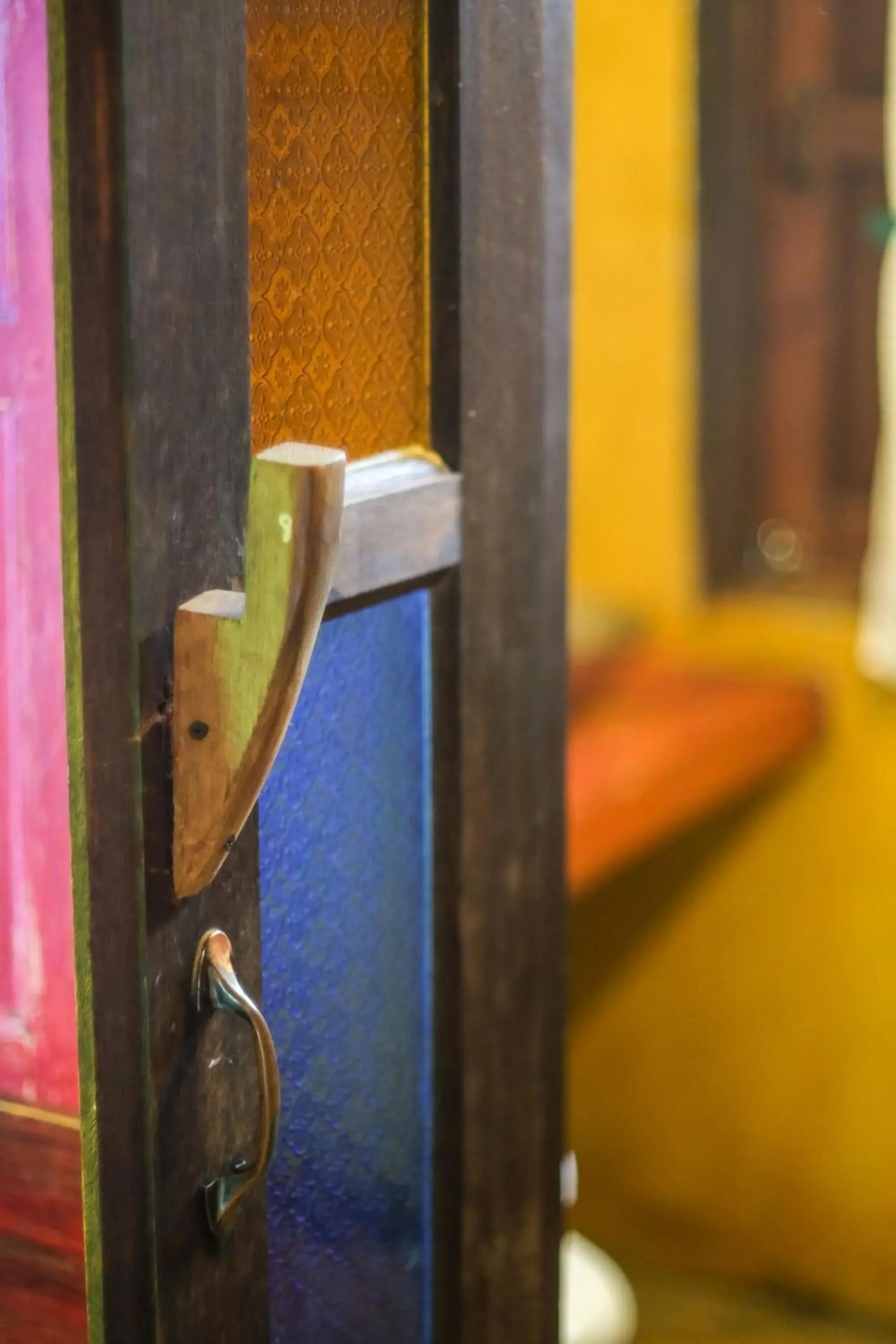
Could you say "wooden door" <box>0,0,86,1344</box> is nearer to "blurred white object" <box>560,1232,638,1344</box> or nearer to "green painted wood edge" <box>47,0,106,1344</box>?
"green painted wood edge" <box>47,0,106,1344</box>

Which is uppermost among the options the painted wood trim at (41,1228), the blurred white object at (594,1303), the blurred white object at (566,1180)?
the painted wood trim at (41,1228)

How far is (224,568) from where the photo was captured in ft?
2.15

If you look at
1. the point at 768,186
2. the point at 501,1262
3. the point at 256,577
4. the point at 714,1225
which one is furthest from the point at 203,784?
the point at 714,1225

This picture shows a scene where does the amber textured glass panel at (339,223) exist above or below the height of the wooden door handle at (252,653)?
above

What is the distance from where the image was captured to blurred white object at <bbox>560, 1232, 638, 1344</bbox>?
1.81 m

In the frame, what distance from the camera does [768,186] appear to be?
247cm

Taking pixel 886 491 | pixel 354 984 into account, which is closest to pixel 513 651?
pixel 354 984

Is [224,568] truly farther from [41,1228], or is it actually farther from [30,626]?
[41,1228]

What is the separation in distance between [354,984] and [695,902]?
1.89 meters

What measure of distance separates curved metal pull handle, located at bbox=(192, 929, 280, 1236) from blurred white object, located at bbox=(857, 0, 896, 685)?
1.80 metres

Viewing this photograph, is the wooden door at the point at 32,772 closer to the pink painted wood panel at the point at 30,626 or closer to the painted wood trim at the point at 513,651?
the pink painted wood panel at the point at 30,626

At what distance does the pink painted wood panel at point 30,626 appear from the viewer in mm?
600

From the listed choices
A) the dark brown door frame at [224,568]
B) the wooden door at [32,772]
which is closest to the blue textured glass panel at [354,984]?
the dark brown door frame at [224,568]

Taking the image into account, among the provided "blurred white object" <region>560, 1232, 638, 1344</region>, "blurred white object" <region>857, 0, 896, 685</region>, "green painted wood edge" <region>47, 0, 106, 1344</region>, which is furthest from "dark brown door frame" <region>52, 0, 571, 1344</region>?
"blurred white object" <region>857, 0, 896, 685</region>
